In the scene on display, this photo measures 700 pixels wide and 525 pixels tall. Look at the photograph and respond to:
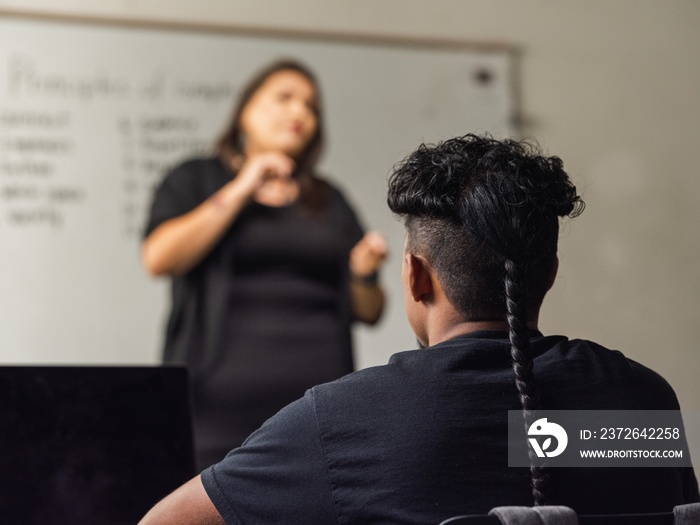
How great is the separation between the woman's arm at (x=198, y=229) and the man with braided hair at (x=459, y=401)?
118 centimetres

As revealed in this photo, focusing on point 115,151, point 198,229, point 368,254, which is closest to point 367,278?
point 368,254

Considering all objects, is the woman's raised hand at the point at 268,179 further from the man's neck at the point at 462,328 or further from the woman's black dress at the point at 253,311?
the man's neck at the point at 462,328

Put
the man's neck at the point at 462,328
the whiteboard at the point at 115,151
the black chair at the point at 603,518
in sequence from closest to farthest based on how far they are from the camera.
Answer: the black chair at the point at 603,518 < the man's neck at the point at 462,328 < the whiteboard at the point at 115,151

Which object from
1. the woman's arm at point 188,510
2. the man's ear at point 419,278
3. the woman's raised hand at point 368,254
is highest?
the woman's raised hand at point 368,254

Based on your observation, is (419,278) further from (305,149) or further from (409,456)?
(305,149)

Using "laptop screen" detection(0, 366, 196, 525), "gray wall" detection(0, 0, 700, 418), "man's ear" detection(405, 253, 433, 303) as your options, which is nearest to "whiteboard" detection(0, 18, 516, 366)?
"gray wall" detection(0, 0, 700, 418)

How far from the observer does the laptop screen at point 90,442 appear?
1052 millimetres

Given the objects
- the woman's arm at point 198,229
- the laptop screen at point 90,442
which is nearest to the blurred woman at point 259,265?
the woman's arm at point 198,229

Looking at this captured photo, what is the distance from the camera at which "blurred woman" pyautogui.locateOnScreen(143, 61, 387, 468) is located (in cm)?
195

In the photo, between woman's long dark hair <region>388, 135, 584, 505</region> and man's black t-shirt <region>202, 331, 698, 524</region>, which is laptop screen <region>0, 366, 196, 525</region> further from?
woman's long dark hair <region>388, 135, 584, 505</region>

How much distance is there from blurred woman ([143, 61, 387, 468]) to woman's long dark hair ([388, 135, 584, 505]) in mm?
1144

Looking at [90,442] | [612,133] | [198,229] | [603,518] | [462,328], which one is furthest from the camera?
[612,133]

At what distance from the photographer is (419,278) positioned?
87cm

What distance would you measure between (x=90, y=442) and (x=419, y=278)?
0.55 metres
